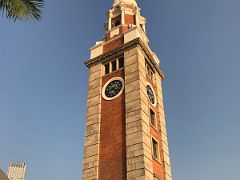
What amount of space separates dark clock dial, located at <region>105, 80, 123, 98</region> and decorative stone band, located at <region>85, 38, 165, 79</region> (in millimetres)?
3635

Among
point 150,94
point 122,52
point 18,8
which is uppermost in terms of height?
point 122,52

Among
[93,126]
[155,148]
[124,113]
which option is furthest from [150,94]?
[93,126]

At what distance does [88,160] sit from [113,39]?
14938 mm

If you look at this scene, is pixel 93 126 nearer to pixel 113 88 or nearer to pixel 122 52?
pixel 113 88

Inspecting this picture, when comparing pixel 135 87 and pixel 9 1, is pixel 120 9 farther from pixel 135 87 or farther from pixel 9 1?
pixel 9 1

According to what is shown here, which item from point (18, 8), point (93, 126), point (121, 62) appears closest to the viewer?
point (18, 8)

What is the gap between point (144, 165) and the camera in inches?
971

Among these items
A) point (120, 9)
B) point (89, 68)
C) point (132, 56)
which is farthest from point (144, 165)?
point (120, 9)

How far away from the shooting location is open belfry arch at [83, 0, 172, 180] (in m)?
26.2

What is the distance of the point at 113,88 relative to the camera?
104 feet

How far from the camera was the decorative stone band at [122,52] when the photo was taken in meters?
32.9

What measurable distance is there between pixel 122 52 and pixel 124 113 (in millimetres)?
8027

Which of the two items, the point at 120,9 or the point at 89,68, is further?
the point at 120,9

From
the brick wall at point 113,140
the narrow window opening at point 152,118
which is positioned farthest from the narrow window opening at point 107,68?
the narrow window opening at point 152,118
